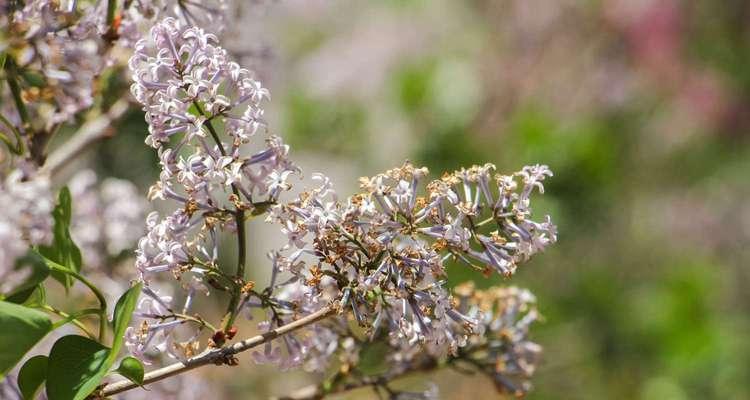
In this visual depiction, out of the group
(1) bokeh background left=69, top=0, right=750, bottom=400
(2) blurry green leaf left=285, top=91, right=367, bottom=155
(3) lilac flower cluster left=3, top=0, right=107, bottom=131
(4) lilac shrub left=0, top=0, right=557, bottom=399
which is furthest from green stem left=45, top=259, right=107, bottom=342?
(2) blurry green leaf left=285, top=91, right=367, bottom=155

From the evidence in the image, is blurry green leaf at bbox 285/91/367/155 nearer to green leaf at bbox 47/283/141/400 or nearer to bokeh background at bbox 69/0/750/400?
bokeh background at bbox 69/0/750/400

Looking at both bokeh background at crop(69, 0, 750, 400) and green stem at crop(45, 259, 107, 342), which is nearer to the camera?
green stem at crop(45, 259, 107, 342)

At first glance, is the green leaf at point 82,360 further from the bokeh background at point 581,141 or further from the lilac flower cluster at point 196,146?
the bokeh background at point 581,141

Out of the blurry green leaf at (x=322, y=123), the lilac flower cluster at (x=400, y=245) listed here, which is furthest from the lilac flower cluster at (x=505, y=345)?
the blurry green leaf at (x=322, y=123)

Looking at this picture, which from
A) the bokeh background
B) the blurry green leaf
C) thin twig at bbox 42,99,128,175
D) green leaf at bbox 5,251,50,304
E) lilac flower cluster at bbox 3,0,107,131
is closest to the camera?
green leaf at bbox 5,251,50,304

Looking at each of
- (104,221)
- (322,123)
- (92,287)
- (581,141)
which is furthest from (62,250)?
(322,123)

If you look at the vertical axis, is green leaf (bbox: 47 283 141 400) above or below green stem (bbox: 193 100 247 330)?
below

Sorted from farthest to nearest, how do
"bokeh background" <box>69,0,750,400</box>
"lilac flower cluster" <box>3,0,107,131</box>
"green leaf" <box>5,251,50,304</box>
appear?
"bokeh background" <box>69,0,750,400</box>, "lilac flower cluster" <box>3,0,107,131</box>, "green leaf" <box>5,251,50,304</box>

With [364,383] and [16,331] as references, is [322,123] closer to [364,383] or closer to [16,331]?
[364,383]
